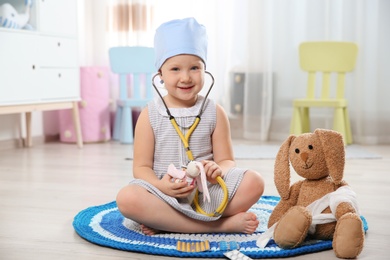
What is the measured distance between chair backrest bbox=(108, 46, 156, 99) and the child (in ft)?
7.01

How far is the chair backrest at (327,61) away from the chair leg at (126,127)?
106 centimetres

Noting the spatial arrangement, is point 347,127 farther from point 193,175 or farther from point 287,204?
point 193,175

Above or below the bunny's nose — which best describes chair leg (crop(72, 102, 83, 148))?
below

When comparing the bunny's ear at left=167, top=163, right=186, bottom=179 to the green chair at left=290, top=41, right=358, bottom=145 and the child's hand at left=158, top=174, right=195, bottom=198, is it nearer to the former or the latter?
the child's hand at left=158, top=174, right=195, bottom=198

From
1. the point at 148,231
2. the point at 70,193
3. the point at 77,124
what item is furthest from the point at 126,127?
the point at 148,231

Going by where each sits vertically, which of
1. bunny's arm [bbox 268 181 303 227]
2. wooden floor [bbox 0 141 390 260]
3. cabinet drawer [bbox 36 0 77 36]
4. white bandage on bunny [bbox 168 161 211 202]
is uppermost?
cabinet drawer [bbox 36 0 77 36]

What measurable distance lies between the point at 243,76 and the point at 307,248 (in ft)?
8.29

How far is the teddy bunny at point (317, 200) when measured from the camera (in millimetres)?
1131

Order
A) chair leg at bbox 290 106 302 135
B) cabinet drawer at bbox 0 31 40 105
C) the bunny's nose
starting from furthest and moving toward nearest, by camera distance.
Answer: chair leg at bbox 290 106 302 135, cabinet drawer at bbox 0 31 40 105, the bunny's nose

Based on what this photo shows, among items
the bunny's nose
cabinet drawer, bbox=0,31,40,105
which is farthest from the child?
cabinet drawer, bbox=0,31,40,105

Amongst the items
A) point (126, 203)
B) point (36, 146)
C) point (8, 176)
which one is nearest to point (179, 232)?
point (126, 203)

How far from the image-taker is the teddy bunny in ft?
3.71

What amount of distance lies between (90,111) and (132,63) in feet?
1.28

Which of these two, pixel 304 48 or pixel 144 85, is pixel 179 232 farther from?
pixel 144 85
